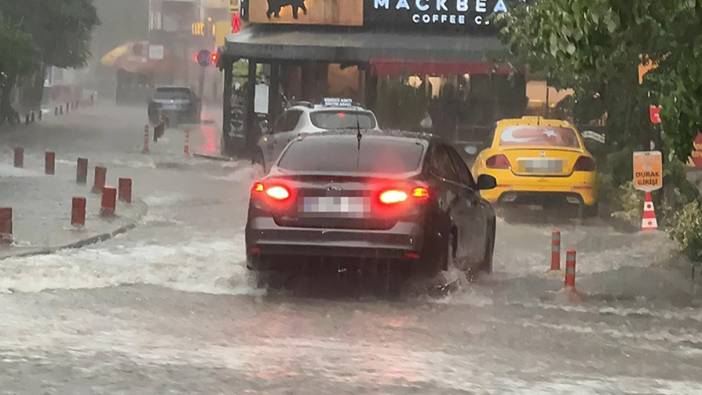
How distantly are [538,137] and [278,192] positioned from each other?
340 inches

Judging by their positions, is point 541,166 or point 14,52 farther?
point 14,52

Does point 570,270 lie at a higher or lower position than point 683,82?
lower

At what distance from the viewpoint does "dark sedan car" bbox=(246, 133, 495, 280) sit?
33.7 ft

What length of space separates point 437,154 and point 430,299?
144 cm

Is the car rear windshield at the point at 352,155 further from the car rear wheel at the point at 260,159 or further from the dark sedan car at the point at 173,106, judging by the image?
the dark sedan car at the point at 173,106

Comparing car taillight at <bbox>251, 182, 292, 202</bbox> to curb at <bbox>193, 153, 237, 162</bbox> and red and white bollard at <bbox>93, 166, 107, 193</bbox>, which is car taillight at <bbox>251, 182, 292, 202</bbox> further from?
curb at <bbox>193, 153, 237, 162</bbox>

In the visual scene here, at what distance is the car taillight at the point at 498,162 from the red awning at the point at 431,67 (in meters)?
11.6

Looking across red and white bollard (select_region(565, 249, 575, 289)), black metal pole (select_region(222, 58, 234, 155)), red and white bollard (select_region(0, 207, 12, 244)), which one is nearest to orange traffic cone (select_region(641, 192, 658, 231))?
red and white bollard (select_region(565, 249, 575, 289))

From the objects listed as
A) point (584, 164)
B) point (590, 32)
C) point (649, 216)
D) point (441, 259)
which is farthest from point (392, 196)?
point (584, 164)

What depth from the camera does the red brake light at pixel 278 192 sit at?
1043cm

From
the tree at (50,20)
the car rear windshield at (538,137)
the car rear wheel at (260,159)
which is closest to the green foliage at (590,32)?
the car rear windshield at (538,137)

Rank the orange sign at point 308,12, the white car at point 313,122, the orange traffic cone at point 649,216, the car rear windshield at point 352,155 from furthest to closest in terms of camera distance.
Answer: the orange sign at point 308,12
the white car at point 313,122
the orange traffic cone at point 649,216
the car rear windshield at point 352,155

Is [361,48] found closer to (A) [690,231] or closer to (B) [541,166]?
(B) [541,166]

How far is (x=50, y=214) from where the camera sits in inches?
653
